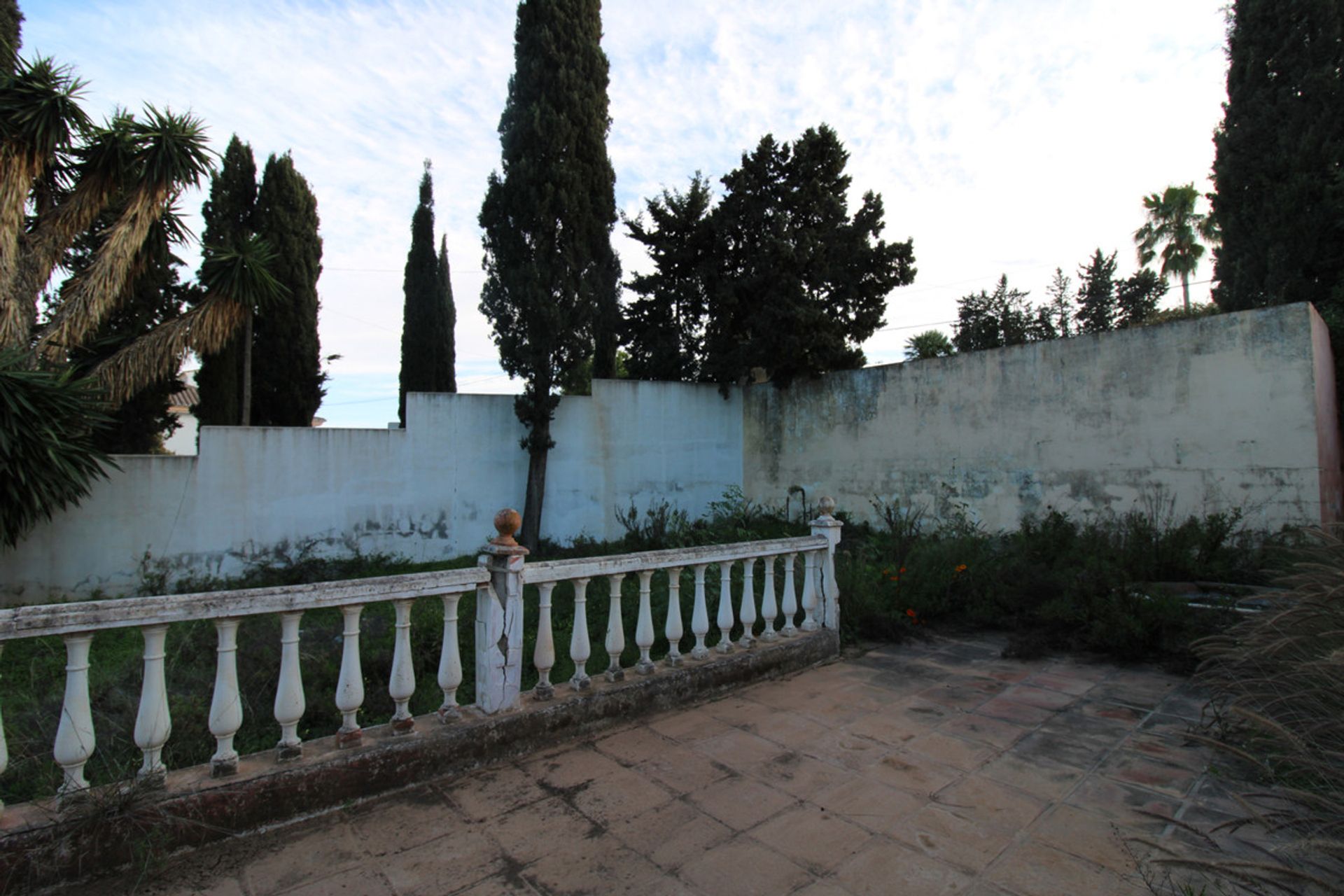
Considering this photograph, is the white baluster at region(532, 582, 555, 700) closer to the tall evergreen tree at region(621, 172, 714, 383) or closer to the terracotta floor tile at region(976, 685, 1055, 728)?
the terracotta floor tile at region(976, 685, 1055, 728)

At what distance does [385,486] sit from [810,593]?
5975mm

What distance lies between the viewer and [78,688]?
176 centimetres

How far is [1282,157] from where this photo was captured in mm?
9078

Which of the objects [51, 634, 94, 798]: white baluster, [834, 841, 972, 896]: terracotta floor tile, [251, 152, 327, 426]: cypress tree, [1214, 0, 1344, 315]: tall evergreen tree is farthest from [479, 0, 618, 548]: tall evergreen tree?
[1214, 0, 1344, 315]: tall evergreen tree

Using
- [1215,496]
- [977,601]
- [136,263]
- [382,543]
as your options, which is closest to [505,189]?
[136,263]

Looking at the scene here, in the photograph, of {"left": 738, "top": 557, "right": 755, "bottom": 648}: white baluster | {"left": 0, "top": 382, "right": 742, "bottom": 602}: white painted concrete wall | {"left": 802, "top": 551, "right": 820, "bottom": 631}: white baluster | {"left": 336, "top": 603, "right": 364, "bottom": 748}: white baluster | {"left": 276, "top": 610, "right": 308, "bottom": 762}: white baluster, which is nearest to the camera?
{"left": 276, "top": 610, "right": 308, "bottom": 762}: white baluster

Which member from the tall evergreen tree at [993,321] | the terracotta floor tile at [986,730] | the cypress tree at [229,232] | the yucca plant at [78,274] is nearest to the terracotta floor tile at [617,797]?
the terracotta floor tile at [986,730]

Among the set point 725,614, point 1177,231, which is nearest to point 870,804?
point 725,614

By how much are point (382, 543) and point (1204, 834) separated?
311 inches

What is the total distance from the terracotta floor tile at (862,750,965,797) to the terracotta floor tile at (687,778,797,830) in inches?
16.9

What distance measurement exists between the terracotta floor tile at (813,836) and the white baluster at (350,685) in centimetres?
145

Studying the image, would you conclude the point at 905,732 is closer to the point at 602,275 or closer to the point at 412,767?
the point at 412,767

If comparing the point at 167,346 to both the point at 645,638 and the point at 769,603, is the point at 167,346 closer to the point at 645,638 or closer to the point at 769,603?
the point at 645,638

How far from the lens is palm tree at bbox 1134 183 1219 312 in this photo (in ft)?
62.8
